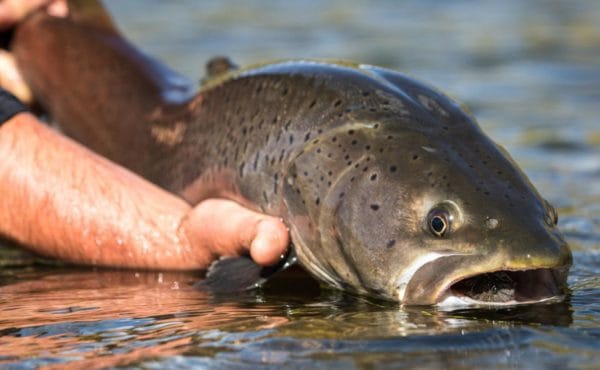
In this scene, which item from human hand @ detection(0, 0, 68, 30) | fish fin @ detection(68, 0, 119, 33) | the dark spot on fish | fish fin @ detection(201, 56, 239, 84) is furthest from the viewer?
fish fin @ detection(68, 0, 119, 33)

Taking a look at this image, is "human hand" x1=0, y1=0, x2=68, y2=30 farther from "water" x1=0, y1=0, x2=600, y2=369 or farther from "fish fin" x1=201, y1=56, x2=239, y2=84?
"water" x1=0, y1=0, x2=600, y2=369

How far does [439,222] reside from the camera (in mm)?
3904

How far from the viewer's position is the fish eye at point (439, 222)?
3.88 meters

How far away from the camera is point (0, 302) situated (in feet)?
14.3

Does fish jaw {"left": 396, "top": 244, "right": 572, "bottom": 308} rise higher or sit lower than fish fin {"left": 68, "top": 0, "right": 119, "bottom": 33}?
lower

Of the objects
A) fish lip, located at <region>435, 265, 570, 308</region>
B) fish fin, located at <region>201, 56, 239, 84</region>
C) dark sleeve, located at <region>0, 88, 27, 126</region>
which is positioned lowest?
fish lip, located at <region>435, 265, 570, 308</region>

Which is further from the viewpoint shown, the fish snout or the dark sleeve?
the dark sleeve

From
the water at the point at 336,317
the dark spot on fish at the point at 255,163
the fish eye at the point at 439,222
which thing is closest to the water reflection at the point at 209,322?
the water at the point at 336,317

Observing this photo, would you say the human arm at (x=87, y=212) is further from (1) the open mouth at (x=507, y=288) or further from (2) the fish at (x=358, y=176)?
(1) the open mouth at (x=507, y=288)

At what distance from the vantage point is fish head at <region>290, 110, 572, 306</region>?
378 centimetres

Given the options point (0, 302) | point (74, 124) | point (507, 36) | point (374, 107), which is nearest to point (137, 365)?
point (0, 302)


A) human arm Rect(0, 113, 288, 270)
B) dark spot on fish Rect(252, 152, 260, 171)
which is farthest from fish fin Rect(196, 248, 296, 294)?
dark spot on fish Rect(252, 152, 260, 171)

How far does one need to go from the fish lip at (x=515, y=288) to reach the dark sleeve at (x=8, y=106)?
7.34ft

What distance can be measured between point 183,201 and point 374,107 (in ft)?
3.74
